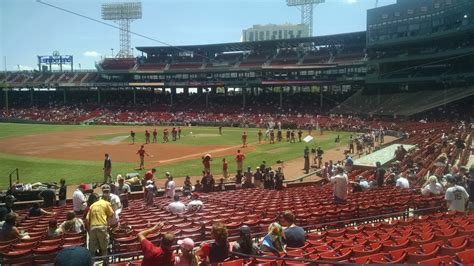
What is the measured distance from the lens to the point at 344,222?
12.5 m

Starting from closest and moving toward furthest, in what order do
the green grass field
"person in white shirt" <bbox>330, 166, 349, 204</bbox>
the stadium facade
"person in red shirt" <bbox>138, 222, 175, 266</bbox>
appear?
"person in red shirt" <bbox>138, 222, 175, 266</bbox> < "person in white shirt" <bbox>330, 166, 349, 204</bbox> < the green grass field < the stadium facade

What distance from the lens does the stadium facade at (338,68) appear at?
5925cm

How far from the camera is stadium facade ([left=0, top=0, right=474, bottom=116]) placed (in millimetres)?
59250

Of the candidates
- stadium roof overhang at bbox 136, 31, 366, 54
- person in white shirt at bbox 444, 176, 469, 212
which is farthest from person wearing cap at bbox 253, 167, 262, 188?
stadium roof overhang at bbox 136, 31, 366, 54

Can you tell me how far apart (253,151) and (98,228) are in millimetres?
30870

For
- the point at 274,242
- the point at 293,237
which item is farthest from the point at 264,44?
the point at 274,242

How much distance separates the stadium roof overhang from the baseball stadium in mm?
413

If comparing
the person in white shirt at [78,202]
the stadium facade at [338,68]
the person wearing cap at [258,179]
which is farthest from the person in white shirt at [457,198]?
Answer: the stadium facade at [338,68]

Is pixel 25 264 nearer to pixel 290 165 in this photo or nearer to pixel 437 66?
pixel 290 165

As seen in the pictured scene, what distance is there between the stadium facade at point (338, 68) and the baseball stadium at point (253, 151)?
30 centimetres

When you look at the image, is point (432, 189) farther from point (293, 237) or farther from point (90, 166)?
point (90, 166)

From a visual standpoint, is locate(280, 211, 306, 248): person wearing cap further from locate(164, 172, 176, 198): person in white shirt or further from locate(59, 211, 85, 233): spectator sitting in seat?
locate(164, 172, 176, 198): person in white shirt

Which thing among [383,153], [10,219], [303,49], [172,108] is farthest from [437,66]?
[10,219]

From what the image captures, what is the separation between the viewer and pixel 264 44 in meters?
88.5
